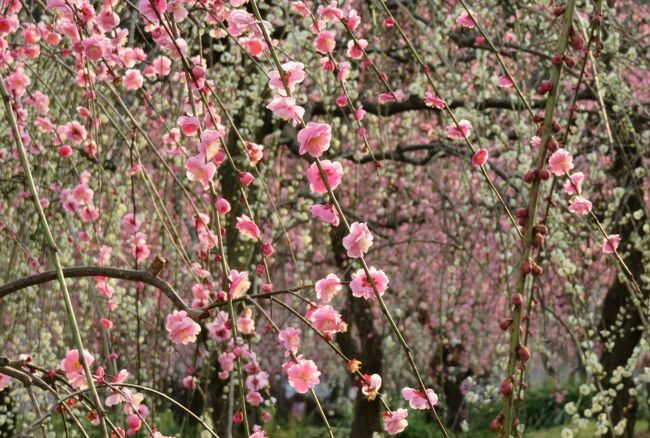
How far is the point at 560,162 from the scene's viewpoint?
4.66ft

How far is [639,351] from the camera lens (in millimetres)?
4129

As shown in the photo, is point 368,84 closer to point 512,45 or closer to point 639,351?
point 512,45

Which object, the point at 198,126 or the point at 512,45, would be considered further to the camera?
the point at 512,45

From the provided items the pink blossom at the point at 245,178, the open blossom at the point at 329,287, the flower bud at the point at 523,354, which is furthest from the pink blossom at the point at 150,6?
the flower bud at the point at 523,354

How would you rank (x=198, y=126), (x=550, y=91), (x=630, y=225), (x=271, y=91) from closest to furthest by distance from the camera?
(x=550, y=91) → (x=198, y=126) → (x=271, y=91) → (x=630, y=225)

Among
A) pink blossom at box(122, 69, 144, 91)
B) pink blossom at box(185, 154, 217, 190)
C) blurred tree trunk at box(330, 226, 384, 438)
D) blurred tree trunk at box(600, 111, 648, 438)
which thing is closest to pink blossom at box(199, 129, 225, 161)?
pink blossom at box(185, 154, 217, 190)

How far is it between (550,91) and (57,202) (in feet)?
8.80

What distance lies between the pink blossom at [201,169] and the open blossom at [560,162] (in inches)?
17.8

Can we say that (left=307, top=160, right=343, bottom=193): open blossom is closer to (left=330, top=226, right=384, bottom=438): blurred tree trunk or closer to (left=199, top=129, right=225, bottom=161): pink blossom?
(left=199, top=129, right=225, bottom=161): pink blossom

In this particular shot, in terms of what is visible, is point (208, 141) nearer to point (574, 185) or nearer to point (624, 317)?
point (574, 185)

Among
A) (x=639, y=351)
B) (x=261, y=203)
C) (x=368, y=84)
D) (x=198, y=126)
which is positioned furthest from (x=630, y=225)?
(x=198, y=126)

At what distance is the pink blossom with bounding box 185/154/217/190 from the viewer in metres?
1.43

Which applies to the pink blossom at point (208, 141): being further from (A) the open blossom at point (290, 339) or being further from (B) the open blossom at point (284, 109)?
(A) the open blossom at point (290, 339)

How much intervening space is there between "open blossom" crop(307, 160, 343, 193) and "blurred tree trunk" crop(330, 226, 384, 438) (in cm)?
437
